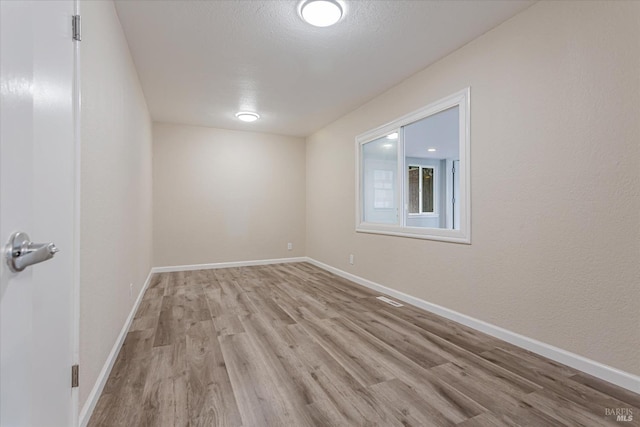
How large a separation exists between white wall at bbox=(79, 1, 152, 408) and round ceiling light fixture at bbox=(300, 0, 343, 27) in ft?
4.40

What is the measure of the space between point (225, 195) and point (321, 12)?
153 inches

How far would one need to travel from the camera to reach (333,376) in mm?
1844

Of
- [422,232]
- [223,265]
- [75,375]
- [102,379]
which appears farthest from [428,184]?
[75,375]

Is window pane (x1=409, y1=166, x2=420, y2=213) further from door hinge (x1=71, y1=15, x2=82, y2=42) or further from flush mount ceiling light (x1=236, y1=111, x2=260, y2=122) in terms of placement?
door hinge (x1=71, y1=15, x2=82, y2=42)

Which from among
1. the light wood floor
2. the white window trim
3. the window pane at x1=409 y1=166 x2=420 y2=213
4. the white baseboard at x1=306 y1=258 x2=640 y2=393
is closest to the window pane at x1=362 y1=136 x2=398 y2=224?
the white window trim

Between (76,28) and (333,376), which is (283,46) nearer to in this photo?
(76,28)

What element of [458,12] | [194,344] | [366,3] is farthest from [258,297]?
[458,12]

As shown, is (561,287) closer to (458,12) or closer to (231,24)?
(458,12)

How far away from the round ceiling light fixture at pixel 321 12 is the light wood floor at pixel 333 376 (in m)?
2.59

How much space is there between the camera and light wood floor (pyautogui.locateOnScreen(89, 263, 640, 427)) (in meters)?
1.49

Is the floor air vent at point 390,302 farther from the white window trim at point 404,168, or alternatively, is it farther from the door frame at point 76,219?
the door frame at point 76,219

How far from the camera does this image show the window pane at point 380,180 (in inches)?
148

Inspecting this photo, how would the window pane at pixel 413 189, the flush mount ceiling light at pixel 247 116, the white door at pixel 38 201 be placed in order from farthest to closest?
the flush mount ceiling light at pixel 247 116, the window pane at pixel 413 189, the white door at pixel 38 201

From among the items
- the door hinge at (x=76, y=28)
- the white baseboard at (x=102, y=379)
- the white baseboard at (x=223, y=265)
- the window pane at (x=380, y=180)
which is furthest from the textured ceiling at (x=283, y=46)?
the white baseboard at (x=223, y=265)
